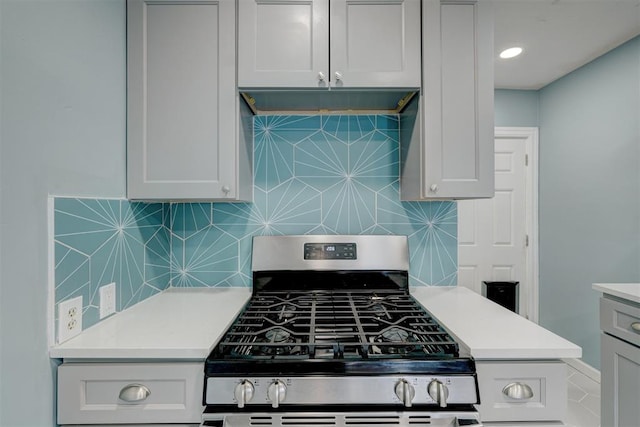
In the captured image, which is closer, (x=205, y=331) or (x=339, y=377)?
(x=339, y=377)

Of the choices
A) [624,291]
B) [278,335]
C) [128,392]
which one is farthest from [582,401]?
[128,392]

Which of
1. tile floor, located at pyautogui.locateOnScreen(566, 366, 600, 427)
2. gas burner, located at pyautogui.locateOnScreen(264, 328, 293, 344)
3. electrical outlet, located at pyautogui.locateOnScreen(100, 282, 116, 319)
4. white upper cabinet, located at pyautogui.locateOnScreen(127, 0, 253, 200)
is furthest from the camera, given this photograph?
tile floor, located at pyautogui.locateOnScreen(566, 366, 600, 427)

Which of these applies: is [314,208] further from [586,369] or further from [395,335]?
[586,369]

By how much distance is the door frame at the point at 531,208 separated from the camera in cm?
310

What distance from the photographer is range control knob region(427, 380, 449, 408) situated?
2.88 feet

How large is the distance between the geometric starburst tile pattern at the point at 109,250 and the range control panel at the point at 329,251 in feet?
2.42

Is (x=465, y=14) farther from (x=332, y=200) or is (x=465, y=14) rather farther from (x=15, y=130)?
(x=15, y=130)

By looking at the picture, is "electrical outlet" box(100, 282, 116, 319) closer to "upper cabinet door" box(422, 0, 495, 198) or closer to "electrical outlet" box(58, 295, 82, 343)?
"electrical outlet" box(58, 295, 82, 343)

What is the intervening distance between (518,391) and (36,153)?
5.09 ft

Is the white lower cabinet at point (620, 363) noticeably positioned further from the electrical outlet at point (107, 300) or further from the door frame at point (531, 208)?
the electrical outlet at point (107, 300)

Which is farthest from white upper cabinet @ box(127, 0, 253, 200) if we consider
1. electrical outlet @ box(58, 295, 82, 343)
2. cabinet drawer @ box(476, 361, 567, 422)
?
cabinet drawer @ box(476, 361, 567, 422)

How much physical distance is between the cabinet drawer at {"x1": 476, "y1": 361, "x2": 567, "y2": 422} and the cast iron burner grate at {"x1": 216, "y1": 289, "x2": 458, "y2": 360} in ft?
0.47

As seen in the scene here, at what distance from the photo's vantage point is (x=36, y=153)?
2.95 feet

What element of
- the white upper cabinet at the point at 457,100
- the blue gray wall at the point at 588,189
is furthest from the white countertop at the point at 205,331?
the blue gray wall at the point at 588,189
